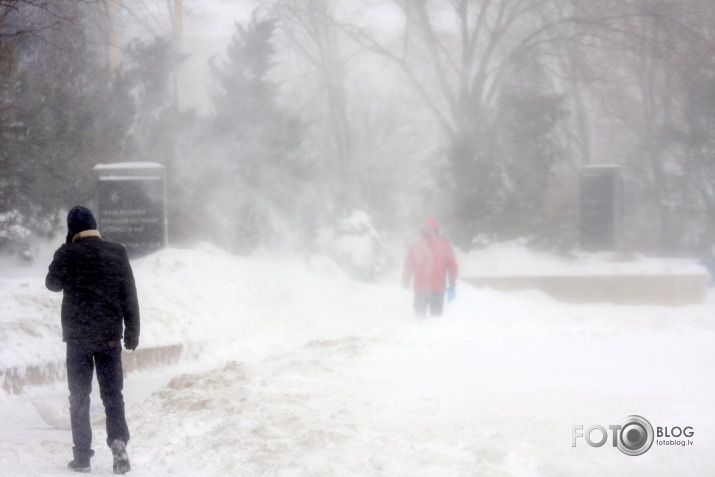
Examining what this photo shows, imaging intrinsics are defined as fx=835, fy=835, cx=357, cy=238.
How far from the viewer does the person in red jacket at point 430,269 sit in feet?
40.1

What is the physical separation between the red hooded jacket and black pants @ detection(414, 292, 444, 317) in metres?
0.07

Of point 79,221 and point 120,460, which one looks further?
point 79,221

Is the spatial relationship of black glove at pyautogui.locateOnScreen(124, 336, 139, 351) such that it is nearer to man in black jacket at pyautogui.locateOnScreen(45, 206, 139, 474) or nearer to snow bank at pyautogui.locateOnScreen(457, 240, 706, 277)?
man in black jacket at pyautogui.locateOnScreen(45, 206, 139, 474)

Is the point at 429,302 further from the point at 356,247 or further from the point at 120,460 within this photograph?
the point at 120,460

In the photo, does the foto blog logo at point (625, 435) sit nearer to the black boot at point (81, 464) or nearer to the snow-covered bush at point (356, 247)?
the black boot at point (81, 464)

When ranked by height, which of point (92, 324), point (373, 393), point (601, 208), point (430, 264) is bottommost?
point (373, 393)

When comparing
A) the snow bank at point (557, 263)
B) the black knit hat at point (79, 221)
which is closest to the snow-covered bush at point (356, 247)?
the snow bank at point (557, 263)

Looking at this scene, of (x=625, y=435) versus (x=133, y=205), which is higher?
(x=133, y=205)

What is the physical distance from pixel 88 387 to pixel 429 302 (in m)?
7.79

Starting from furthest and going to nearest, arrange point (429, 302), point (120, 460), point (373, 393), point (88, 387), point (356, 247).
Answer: point (356, 247), point (429, 302), point (373, 393), point (88, 387), point (120, 460)

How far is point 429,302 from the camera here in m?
12.6

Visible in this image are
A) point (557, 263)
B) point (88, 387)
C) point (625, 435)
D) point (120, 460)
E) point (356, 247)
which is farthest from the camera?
point (557, 263)

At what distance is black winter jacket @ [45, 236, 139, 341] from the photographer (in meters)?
5.29

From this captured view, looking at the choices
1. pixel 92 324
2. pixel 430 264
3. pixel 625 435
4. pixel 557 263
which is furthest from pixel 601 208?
pixel 92 324
